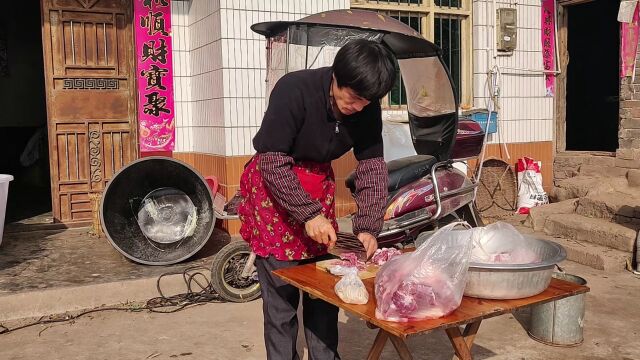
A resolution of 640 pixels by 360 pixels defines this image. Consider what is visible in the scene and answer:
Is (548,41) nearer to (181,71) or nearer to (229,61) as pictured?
(229,61)

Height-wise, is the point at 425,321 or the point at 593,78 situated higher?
the point at 593,78

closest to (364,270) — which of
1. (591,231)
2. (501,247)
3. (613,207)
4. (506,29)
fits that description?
(501,247)

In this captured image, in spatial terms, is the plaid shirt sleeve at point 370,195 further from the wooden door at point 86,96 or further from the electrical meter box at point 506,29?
the electrical meter box at point 506,29

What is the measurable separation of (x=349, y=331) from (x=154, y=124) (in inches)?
154

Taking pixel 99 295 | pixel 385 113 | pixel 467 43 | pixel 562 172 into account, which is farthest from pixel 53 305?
pixel 562 172

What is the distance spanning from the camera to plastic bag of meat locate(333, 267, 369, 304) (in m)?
2.07

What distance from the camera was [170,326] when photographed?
429 centimetres

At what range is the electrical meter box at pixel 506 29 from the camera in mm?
7926

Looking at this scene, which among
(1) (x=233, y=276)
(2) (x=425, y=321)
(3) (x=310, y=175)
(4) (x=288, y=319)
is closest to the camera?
(2) (x=425, y=321)

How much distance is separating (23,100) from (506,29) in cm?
910

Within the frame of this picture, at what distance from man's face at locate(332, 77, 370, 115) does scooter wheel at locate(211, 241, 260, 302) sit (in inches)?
103

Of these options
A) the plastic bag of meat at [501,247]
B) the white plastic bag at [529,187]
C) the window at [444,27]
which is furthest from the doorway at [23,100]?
the plastic bag of meat at [501,247]

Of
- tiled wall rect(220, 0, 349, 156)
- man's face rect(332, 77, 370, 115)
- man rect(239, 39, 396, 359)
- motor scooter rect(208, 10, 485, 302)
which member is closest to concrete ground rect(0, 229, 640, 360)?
motor scooter rect(208, 10, 485, 302)

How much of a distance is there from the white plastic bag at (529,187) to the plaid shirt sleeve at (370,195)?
572 centimetres
